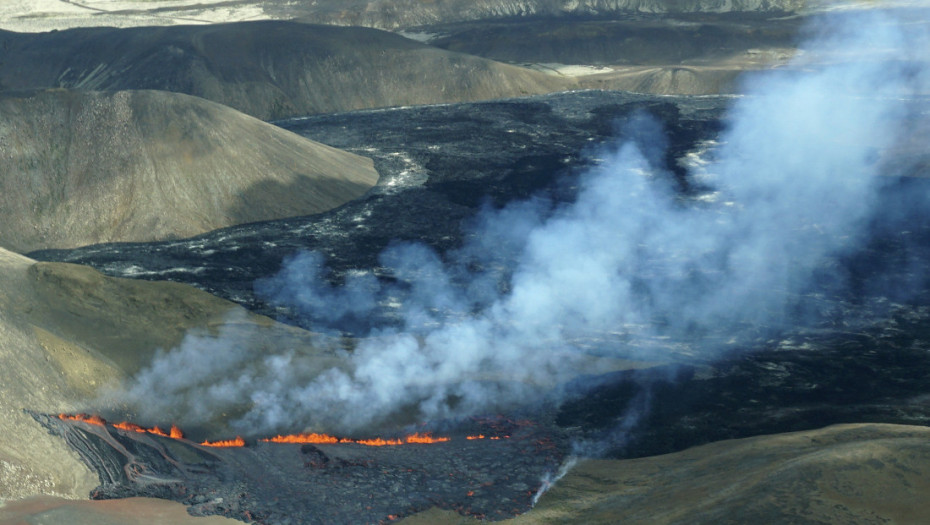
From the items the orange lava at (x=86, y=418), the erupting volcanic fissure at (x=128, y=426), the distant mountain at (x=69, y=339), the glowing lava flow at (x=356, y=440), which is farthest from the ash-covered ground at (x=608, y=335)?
the orange lava at (x=86, y=418)

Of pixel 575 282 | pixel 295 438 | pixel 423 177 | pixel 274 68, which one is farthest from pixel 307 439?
pixel 274 68

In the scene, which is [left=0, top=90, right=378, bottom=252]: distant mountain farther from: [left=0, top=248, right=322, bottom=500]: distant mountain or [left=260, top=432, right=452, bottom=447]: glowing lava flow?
[left=260, top=432, right=452, bottom=447]: glowing lava flow

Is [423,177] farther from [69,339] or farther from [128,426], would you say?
[128,426]

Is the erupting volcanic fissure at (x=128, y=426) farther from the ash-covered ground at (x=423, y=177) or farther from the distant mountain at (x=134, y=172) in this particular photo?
the distant mountain at (x=134, y=172)

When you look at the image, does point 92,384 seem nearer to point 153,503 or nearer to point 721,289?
point 153,503

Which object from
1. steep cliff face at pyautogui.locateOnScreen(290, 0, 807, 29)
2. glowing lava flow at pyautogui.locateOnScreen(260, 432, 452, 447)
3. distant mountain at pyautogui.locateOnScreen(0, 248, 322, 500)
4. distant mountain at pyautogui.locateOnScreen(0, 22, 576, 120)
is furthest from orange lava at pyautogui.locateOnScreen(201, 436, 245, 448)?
steep cliff face at pyautogui.locateOnScreen(290, 0, 807, 29)

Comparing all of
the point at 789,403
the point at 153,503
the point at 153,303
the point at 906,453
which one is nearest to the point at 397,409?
the point at 153,503

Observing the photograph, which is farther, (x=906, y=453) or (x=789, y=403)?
(x=789, y=403)
